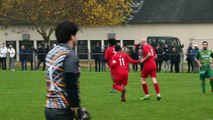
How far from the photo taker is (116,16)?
52531mm

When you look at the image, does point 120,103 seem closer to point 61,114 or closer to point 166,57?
point 61,114

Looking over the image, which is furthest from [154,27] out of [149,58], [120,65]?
[149,58]

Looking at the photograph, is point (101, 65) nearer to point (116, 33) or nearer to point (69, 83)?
point (116, 33)

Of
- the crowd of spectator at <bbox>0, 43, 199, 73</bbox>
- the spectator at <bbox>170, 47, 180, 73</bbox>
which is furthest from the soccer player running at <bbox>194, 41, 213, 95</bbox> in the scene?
the spectator at <bbox>170, 47, 180, 73</bbox>

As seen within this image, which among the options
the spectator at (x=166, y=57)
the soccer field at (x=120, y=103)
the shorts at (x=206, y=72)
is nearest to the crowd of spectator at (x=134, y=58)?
the spectator at (x=166, y=57)

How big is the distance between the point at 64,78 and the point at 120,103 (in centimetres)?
1088

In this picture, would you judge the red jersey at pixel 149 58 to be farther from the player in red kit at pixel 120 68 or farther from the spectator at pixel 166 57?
the spectator at pixel 166 57

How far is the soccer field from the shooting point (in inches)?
587

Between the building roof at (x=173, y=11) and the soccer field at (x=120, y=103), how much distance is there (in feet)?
102

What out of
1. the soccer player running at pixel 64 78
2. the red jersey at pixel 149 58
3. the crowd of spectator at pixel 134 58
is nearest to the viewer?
the soccer player running at pixel 64 78

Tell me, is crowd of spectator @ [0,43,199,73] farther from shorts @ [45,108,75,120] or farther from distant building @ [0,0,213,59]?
shorts @ [45,108,75,120]

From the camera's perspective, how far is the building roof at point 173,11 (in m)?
57.6

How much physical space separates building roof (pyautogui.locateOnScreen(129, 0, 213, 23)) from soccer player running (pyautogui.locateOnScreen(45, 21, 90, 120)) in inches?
1996

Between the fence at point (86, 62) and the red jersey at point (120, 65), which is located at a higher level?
the red jersey at point (120, 65)
